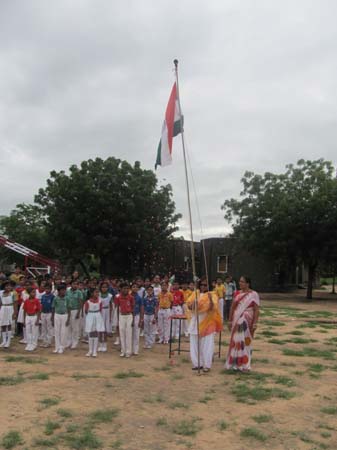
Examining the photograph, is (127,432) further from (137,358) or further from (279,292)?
(279,292)

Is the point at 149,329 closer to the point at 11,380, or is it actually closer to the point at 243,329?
the point at 243,329

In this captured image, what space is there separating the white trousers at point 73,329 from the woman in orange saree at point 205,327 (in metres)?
3.34

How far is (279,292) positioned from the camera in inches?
1414

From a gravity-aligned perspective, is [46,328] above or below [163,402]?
above

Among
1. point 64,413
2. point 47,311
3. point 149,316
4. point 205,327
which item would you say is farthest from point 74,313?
point 64,413

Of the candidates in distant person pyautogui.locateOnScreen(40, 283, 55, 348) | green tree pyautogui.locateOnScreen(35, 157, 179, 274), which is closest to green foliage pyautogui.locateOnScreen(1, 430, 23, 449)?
distant person pyautogui.locateOnScreen(40, 283, 55, 348)

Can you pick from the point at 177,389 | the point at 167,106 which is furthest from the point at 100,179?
the point at 177,389

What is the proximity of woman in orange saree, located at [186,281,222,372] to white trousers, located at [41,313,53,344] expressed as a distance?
401cm

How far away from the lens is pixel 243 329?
27.6ft

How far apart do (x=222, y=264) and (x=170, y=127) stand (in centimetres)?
2863

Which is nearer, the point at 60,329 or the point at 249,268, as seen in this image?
the point at 60,329

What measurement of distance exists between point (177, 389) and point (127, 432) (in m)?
1.97

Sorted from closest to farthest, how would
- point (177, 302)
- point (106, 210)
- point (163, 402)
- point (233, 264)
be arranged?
point (163, 402)
point (177, 302)
point (106, 210)
point (233, 264)

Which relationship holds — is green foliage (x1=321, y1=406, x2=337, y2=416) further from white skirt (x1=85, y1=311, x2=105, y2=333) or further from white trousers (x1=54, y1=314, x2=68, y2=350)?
white trousers (x1=54, y1=314, x2=68, y2=350)
